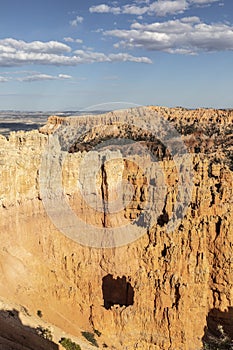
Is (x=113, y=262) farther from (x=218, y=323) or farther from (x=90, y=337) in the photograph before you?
(x=218, y=323)

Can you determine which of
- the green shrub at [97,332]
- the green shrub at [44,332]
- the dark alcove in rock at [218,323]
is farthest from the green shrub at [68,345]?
the dark alcove in rock at [218,323]

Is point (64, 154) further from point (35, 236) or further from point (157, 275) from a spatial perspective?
point (157, 275)

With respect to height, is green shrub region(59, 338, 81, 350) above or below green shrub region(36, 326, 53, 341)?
below

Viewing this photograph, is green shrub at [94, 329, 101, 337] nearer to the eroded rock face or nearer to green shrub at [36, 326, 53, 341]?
the eroded rock face

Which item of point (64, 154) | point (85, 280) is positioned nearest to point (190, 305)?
point (85, 280)

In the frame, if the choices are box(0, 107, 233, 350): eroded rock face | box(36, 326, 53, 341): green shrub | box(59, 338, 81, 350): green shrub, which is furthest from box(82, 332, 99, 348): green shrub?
box(36, 326, 53, 341): green shrub
